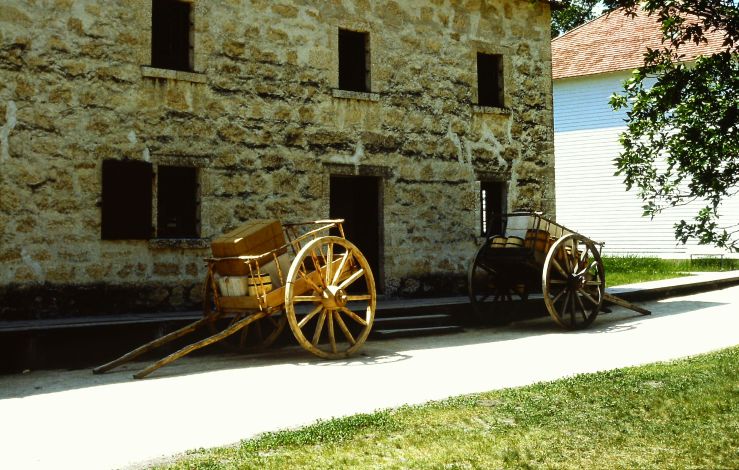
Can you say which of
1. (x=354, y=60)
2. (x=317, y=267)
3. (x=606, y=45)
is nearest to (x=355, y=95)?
(x=354, y=60)

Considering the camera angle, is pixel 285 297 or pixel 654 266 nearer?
pixel 285 297

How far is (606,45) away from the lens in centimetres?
2516

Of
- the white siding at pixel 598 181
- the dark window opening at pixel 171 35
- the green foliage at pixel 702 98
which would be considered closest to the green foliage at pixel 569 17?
the white siding at pixel 598 181

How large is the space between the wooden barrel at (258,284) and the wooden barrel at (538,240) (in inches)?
167

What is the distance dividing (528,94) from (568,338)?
617 cm

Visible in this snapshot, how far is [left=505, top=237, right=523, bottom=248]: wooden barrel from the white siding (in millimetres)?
12888

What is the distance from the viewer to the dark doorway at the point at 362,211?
13086 mm

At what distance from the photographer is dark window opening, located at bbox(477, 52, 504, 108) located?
1469 centimetres

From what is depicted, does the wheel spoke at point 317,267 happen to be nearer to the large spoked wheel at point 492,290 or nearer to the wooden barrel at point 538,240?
the large spoked wheel at point 492,290

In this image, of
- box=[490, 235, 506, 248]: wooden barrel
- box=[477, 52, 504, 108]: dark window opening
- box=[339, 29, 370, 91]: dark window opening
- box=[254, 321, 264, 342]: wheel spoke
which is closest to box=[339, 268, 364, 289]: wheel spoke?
box=[254, 321, 264, 342]: wheel spoke

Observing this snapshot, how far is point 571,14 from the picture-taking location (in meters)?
36.0

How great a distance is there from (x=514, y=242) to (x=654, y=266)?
11420 millimetres

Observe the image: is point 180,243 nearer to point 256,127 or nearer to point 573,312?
point 256,127

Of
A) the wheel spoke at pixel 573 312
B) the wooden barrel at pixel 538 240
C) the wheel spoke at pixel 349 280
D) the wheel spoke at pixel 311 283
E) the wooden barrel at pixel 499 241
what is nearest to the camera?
the wheel spoke at pixel 311 283
